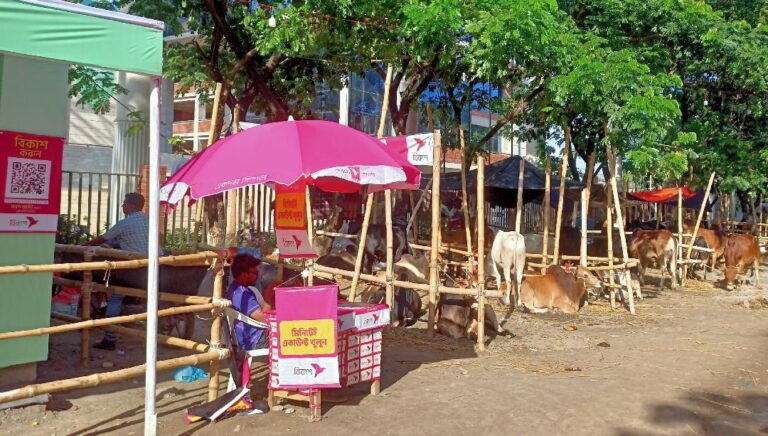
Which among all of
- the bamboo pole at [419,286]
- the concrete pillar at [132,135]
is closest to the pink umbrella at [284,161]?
the bamboo pole at [419,286]

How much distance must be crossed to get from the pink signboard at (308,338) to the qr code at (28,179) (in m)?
2.24

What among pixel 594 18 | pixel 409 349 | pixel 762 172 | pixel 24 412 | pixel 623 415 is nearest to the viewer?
pixel 24 412

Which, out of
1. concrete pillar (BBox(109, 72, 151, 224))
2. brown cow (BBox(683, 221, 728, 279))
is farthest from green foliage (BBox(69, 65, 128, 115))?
brown cow (BBox(683, 221, 728, 279))

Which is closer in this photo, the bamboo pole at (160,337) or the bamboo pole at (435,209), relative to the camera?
the bamboo pole at (160,337)

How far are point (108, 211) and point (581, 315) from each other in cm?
839

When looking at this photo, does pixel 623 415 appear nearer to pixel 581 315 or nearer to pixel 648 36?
pixel 581 315

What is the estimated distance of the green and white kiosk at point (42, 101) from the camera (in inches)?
163

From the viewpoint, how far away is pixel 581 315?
1138 cm

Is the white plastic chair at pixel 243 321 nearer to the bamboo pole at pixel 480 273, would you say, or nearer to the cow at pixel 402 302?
the bamboo pole at pixel 480 273

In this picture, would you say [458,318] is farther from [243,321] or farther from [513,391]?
[243,321]

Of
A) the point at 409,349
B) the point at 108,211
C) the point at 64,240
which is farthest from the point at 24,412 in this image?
the point at 108,211

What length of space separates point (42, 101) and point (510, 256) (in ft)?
26.9

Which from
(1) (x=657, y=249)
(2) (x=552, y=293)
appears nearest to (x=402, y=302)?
(2) (x=552, y=293)

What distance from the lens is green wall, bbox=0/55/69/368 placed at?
17.6 ft
